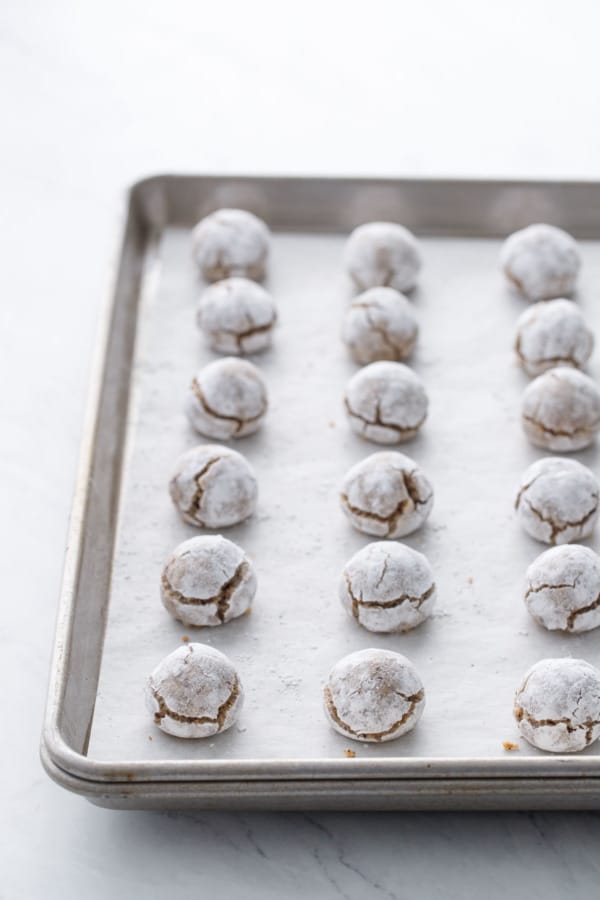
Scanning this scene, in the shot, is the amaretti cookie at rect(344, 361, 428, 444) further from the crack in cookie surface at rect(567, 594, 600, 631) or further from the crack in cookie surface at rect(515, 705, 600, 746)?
the crack in cookie surface at rect(515, 705, 600, 746)

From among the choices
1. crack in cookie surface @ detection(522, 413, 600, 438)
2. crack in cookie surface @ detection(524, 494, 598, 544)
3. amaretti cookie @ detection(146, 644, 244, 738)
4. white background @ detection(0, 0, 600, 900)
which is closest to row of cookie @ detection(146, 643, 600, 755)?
amaretti cookie @ detection(146, 644, 244, 738)

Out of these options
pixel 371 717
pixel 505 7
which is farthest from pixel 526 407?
pixel 505 7

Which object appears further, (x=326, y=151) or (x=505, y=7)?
(x=505, y=7)

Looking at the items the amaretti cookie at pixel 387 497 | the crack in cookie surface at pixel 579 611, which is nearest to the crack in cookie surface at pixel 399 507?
the amaretti cookie at pixel 387 497

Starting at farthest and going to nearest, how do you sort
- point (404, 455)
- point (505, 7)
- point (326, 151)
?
point (505, 7), point (326, 151), point (404, 455)

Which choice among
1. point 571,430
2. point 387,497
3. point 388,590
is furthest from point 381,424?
point 388,590

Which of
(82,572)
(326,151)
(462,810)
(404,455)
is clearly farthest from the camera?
(326,151)

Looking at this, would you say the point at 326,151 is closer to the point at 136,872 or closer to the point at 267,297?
the point at 267,297

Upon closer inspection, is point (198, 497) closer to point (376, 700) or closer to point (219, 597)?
point (219, 597)
